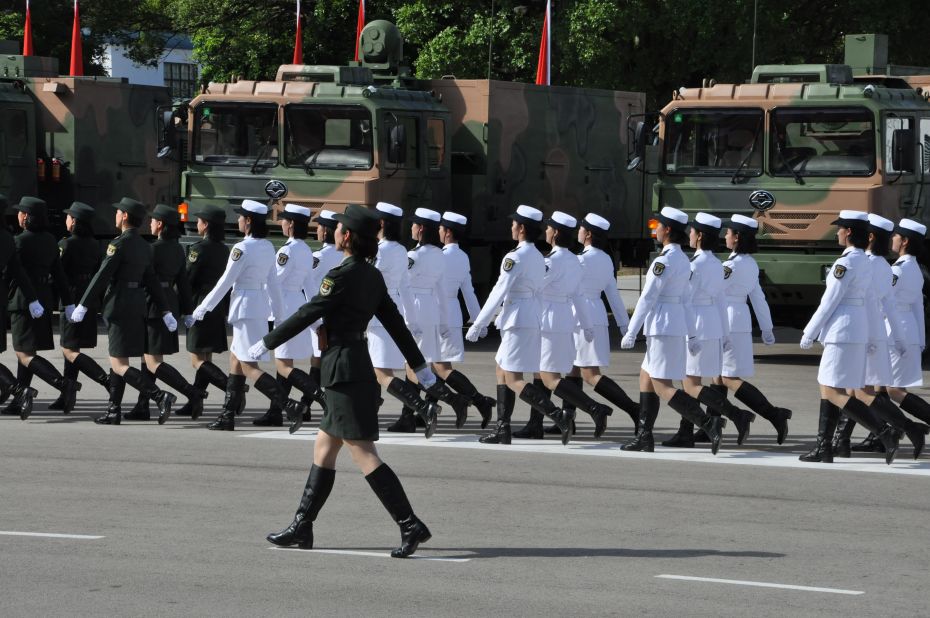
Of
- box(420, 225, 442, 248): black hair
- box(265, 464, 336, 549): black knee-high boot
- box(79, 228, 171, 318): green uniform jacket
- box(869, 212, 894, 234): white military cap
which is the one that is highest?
box(869, 212, 894, 234): white military cap

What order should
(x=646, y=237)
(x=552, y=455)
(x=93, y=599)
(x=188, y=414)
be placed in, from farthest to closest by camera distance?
(x=646, y=237)
(x=188, y=414)
(x=552, y=455)
(x=93, y=599)

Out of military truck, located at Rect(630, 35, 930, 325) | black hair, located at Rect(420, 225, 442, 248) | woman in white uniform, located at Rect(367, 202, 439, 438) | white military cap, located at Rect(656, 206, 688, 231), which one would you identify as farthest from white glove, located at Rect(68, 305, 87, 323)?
military truck, located at Rect(630, 35, 930, 325)

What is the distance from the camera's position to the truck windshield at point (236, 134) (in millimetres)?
20266

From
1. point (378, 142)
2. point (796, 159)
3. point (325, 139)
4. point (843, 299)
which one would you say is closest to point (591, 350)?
point (843, 299)

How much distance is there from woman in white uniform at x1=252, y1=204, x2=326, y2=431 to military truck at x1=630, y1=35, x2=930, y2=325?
6.21 m

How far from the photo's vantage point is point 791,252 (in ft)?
63.9

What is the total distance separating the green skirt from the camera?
8898 millimetres

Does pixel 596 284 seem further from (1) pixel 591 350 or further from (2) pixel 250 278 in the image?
(2) pixel 250 278

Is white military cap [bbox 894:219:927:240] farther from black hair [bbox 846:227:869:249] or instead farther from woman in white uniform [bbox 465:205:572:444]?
woman in white uniform [bbox 465:205:572:444]

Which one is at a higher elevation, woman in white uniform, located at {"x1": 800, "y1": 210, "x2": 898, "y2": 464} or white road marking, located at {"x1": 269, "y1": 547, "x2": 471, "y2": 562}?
woman in white uniform, located at {"x1": 800, "y1": 210, "x2": 898, "y2": 464}

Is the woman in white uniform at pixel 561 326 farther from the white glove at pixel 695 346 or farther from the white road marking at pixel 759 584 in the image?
the white road marking at pixel 759 584

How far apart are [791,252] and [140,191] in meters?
10.2

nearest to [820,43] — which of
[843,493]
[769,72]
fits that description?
[769,72]

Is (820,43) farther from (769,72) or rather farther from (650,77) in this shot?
(769,72)
